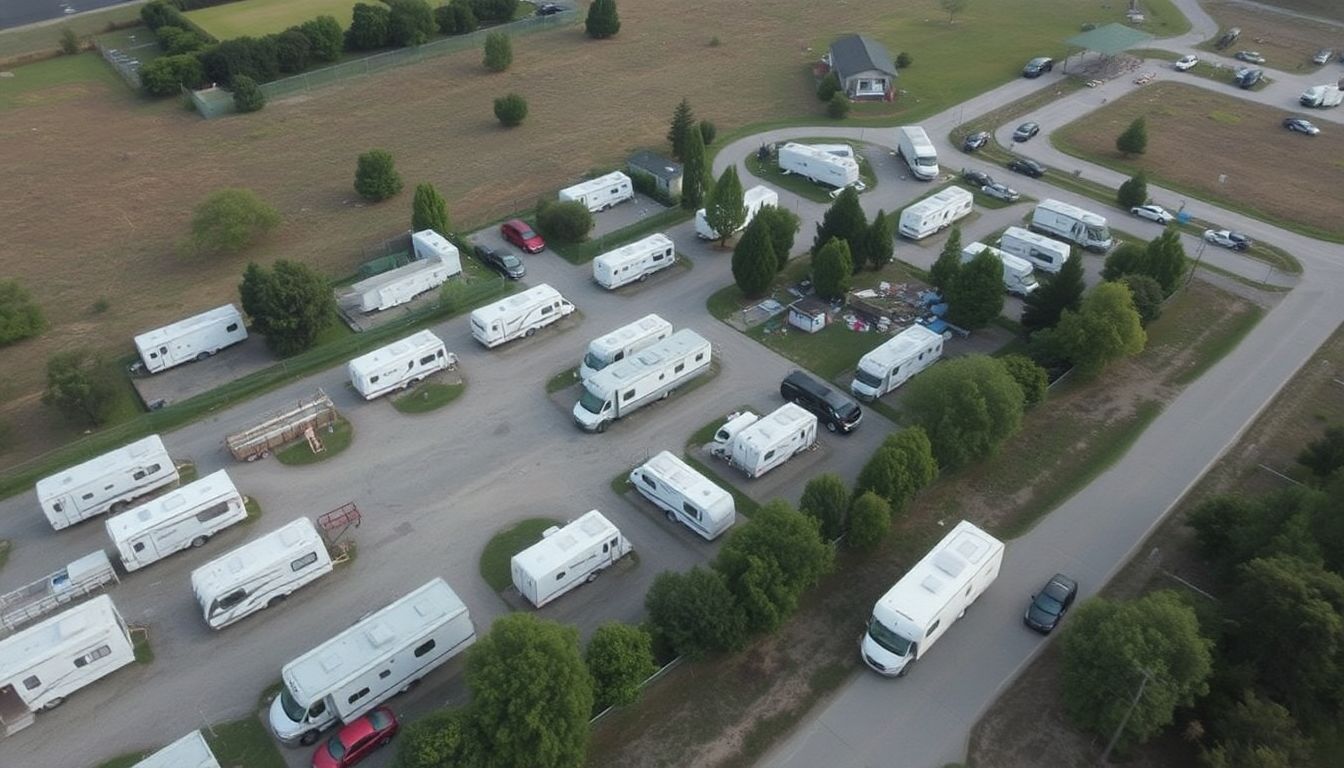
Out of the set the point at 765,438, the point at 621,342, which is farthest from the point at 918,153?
the point at 765,438

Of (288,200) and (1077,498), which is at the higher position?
(288,200)

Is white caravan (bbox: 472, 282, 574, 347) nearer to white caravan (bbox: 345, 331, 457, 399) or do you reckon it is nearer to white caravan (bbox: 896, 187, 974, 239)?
white caravan (bbox: 345, 331, 457, 399)

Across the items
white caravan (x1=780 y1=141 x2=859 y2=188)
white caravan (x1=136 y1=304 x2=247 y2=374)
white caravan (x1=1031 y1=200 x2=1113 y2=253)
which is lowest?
white caravan (x1=1031 y1=200 x2=1113 y2=253)

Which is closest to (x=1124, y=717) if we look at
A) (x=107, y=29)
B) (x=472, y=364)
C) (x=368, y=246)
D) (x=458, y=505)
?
(x=458, y=505)

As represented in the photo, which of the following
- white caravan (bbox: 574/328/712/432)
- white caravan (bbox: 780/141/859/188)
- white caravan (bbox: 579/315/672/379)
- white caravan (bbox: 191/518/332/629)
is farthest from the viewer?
white caravan (bbox: 780/141/859/188)

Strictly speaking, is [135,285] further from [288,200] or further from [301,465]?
[301,465]

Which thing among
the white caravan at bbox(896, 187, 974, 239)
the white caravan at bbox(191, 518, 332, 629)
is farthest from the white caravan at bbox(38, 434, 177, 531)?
the white caravan at bbox(896, 187, 974, 239)
